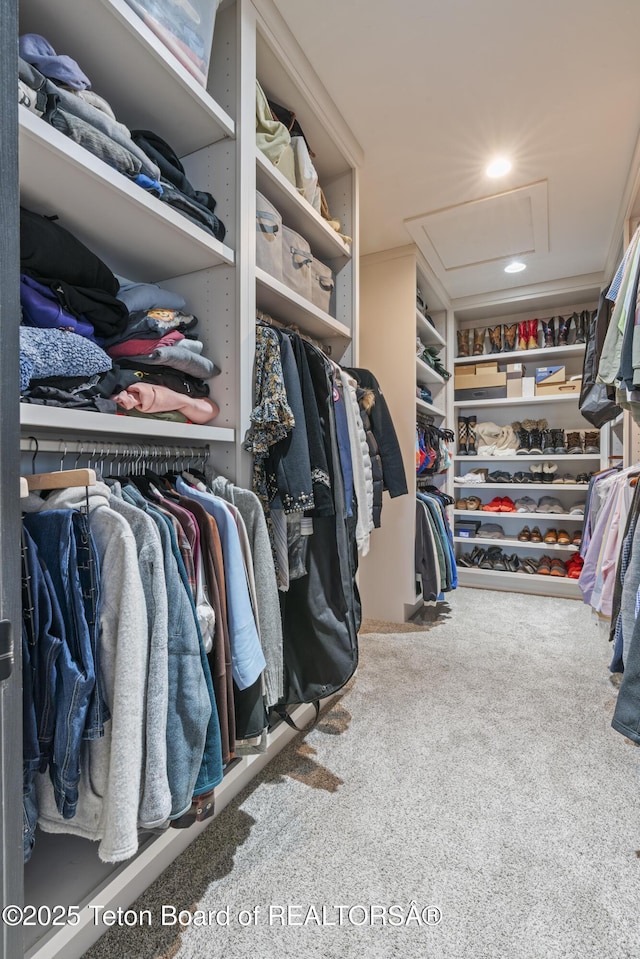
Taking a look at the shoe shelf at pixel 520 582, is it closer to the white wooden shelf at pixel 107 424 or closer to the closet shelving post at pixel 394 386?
the closet shelving post at pixel 394 386

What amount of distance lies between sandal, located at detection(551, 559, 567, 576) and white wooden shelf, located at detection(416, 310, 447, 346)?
2.14 meters

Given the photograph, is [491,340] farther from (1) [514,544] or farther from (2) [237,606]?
(2) [237,606]

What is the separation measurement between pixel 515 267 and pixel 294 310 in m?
2.34

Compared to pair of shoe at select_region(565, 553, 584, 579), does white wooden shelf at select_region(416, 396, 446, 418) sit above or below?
above

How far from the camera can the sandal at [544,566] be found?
3.62m

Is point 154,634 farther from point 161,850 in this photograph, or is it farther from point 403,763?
point 403,763

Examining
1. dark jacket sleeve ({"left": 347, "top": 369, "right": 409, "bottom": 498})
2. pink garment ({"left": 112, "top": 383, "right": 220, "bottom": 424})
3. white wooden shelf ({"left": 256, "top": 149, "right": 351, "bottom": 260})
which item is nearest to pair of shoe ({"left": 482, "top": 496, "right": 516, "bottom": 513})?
dark jacket sleeve ({"left": 347, "top": 369, "right": 409, "bottom": 498})

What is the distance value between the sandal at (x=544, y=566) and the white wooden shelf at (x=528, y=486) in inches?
24.2

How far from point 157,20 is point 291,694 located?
6.46 feet

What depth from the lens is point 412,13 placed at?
1.45 meters

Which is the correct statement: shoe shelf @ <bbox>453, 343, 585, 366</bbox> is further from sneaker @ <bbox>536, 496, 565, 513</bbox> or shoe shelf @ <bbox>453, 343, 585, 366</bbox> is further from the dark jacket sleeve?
the dark jacket sleeve

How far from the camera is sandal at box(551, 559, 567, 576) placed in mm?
3588

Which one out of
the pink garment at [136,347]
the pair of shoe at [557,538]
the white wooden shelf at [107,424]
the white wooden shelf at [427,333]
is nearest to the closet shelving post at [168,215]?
the white wooden shelf at [107,424]

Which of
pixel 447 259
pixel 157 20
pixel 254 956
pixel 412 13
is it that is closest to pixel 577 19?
pixel 412 13
